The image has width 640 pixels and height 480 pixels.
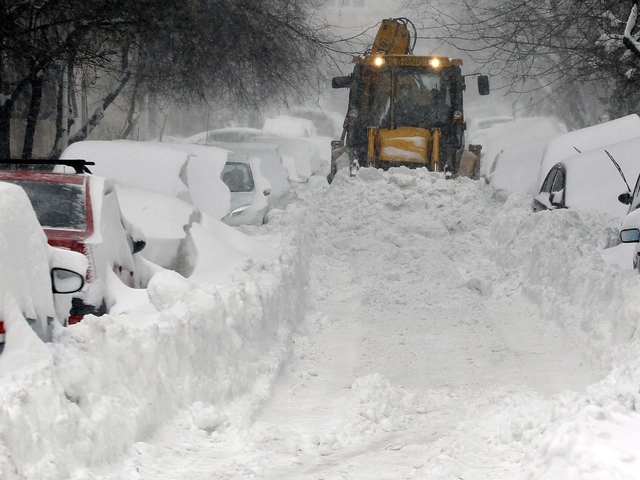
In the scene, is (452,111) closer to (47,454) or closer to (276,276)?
(276,276)

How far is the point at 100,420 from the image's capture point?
429cm

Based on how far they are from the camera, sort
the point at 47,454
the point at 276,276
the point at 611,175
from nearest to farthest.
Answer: the point at 47,454 → the point at 276,276 → the point at 611,175

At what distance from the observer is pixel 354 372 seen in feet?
23.6

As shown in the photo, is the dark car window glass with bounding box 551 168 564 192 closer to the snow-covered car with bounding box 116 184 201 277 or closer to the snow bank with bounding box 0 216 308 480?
the snow-covered car with bounding box 116 184 201 277

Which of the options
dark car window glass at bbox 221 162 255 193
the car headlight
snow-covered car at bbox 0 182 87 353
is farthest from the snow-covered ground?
dark car window glass at bbox 221 162 255 193

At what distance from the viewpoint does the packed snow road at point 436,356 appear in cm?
455

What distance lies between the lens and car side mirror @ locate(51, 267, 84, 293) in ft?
16.1

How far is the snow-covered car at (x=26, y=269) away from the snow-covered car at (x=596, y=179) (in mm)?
9379

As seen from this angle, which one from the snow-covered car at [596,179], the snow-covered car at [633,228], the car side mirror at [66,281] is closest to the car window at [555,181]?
the snow-covered car at [596,179]

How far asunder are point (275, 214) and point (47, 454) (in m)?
11.2

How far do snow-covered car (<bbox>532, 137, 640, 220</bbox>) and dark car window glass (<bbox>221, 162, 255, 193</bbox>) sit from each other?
16.8 ft

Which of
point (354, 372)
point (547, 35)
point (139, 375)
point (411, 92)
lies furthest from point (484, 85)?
point (139, 375)

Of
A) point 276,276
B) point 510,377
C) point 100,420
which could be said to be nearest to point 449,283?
point 276,276

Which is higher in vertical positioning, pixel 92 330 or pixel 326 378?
pixel 92 330
